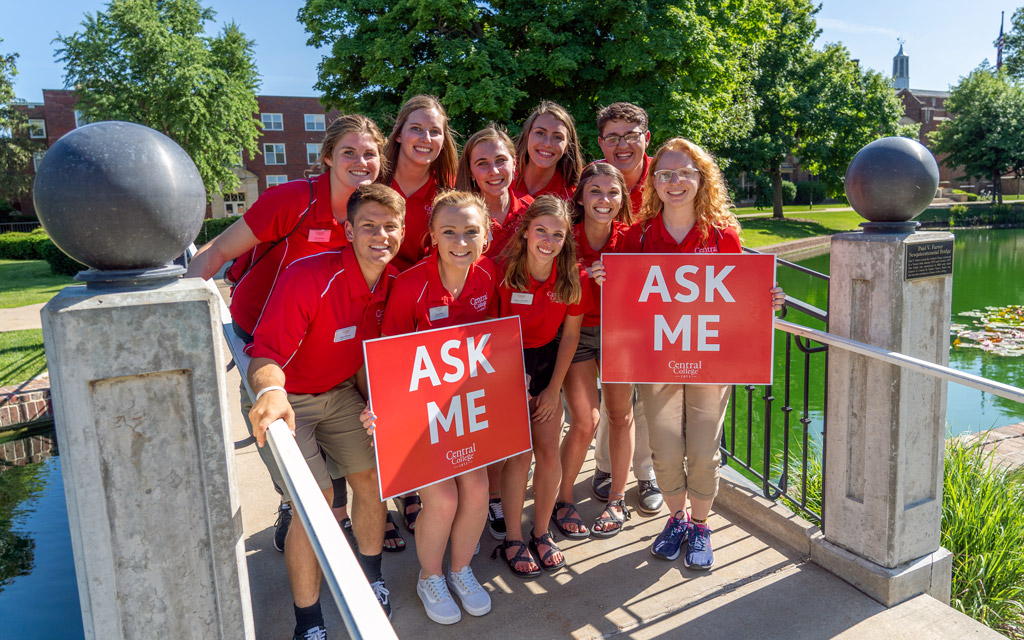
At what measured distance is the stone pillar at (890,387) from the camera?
2.84 metres

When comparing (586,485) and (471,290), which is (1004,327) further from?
(471,290)

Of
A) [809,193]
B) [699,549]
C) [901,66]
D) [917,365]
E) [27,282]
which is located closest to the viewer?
[917,365]

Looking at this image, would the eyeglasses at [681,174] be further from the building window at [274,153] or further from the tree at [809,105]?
the building window at [274,153]

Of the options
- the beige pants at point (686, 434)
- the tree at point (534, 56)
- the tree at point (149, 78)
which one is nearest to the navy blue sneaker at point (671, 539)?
the beige pants at point (686, 434)

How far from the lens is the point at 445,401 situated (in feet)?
9.12

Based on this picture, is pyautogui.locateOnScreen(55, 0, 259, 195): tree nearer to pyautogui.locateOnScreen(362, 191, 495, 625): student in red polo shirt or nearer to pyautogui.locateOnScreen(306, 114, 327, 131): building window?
pyautogui.locateOnScreen(306, 114, 327, 131): building window

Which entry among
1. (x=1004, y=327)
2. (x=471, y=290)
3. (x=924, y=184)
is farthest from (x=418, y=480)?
(x=1004, y=327)

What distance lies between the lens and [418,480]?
2.69m

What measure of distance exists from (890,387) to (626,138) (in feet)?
6.07

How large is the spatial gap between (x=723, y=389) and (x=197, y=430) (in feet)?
8.20

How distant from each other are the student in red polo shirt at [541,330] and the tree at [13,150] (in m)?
44.5

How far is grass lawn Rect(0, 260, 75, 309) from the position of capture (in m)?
15.2

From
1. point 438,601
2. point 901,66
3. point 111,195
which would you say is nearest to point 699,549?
point 438,601

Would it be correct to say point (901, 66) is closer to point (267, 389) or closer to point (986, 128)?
point (986, 128)
